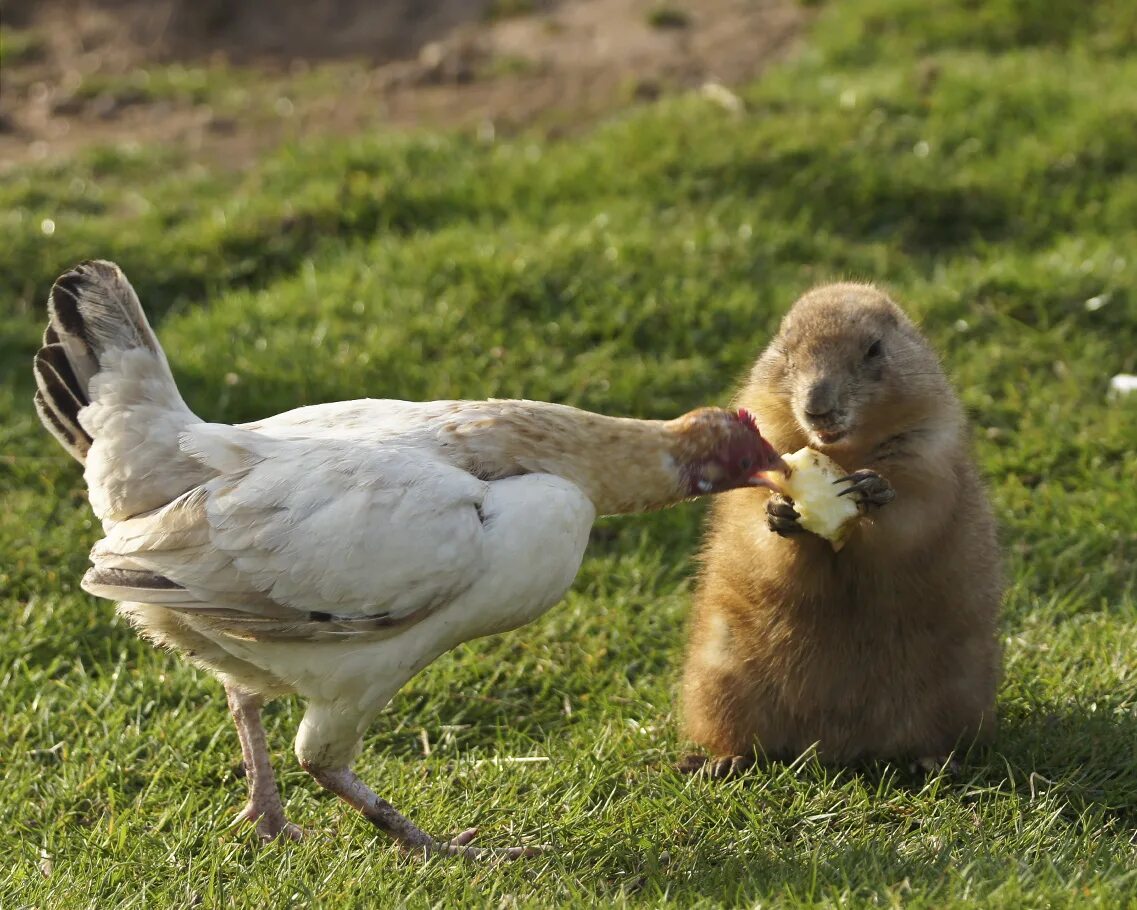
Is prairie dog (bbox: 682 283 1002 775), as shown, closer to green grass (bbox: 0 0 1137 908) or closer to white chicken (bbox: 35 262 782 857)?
green grass (bbox: 0 0 1137 908)

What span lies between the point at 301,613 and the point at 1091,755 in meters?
2.36

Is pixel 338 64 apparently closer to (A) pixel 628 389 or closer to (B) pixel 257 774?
(A) pixel 628 389

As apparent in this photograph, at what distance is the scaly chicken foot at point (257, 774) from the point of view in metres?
4.36

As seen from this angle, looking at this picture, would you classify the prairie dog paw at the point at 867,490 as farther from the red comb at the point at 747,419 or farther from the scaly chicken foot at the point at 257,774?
the scaly chicken foot at the point at 257,774

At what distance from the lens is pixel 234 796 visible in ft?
15.1

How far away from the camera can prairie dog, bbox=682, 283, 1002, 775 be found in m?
4.36

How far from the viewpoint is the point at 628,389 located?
6426mm

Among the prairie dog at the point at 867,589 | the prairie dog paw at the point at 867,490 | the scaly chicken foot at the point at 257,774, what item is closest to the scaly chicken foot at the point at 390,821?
the scaly chicken foot at the point at 257,774

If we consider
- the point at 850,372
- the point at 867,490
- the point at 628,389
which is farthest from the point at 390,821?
the point at 628,389

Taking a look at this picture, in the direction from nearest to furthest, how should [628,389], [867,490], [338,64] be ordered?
[867,490]
[628,389]
[338,64]

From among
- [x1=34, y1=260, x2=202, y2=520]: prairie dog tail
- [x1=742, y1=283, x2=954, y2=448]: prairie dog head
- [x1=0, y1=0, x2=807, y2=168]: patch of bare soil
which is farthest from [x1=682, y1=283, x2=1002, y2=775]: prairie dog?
[x1=0, y1=0, x2=807, y2=168]: patch of bare soil

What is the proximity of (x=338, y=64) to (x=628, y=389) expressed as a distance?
5.27 meters

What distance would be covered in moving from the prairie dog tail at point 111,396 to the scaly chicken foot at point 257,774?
0.70m

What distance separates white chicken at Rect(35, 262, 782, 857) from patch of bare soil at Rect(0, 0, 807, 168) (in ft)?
16.5
